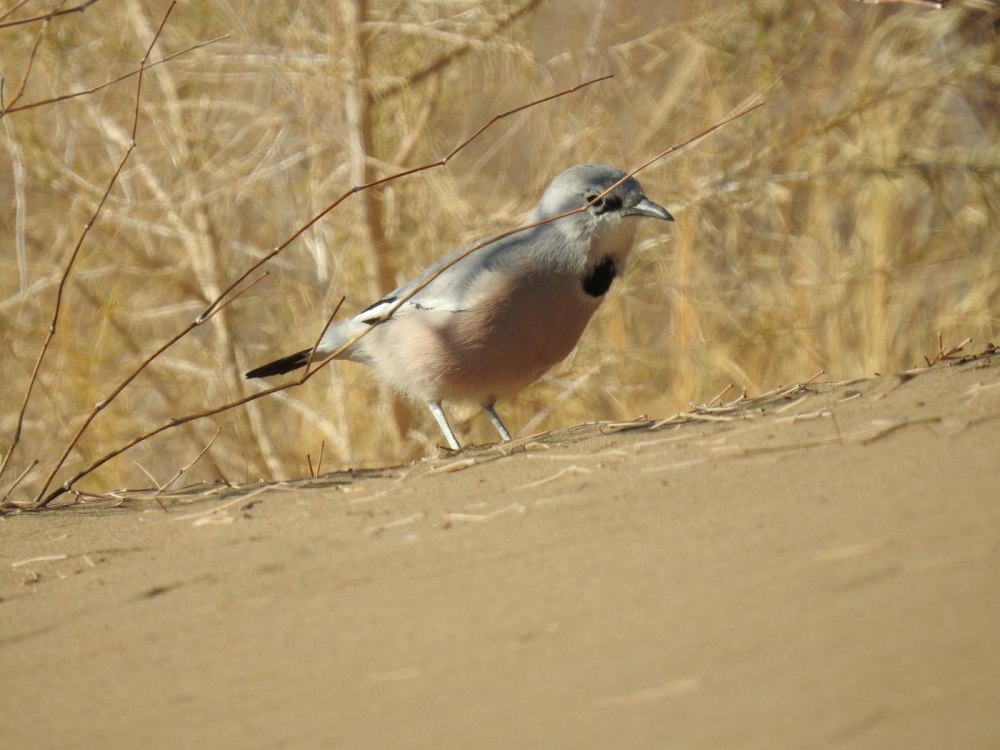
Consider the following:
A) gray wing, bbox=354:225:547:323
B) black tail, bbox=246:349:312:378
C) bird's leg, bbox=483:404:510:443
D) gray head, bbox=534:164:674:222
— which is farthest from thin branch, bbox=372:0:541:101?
bird's leg, bbox=483:404:510:443

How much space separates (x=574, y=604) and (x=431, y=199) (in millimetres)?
5212

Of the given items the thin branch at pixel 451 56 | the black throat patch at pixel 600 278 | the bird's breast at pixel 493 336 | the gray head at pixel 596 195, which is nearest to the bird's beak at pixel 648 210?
the gray head at pixel 596 195

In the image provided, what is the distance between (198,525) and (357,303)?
12.7ft

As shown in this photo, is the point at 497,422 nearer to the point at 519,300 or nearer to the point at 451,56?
the point at 519,300

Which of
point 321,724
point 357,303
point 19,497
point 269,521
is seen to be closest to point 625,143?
point 357,303

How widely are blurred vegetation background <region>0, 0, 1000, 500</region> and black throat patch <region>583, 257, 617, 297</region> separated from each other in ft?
5.77

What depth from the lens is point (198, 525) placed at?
11.7 feet

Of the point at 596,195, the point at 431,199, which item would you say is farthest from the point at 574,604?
the point at 431,199

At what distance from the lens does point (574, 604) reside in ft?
7.88

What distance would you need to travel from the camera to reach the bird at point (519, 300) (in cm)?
516

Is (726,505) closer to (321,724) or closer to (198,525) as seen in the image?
(321,724)

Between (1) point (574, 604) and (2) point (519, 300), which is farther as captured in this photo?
(2) point (519, 300)

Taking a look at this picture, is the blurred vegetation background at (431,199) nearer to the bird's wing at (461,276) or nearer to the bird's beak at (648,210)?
the bird's wing at (461,276)

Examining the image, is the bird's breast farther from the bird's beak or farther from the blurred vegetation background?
the blurred vegetation background
